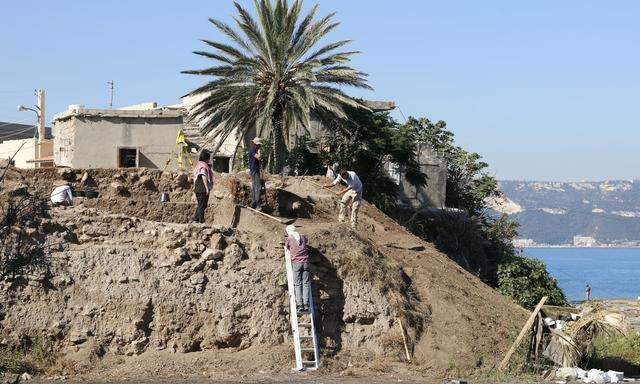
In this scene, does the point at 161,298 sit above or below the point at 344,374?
above

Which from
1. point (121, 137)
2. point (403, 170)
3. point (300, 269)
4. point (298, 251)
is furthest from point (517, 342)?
point (121, 137)

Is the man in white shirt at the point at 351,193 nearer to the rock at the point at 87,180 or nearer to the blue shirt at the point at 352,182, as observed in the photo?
the blue shirt at the point at 352,182

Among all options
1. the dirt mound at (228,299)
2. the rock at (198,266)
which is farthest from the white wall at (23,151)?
the rock at (198,266)

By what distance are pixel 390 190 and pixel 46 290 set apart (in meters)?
18.1

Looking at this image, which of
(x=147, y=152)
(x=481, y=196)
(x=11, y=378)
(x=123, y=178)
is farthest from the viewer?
(x=481, y=196)

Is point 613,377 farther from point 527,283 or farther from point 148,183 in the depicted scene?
point 148,183

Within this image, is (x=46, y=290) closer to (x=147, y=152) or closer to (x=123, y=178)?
(x=123, y=178)

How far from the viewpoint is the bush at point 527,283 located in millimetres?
34969

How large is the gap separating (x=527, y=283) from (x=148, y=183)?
13175 millimetres

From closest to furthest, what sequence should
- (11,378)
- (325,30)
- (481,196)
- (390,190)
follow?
(11,378) → (325,30) → (390,190) → (481,196)

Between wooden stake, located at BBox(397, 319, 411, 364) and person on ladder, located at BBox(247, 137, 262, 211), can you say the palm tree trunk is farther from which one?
wooden stake, located at BBox(397, 319, 411, 364)

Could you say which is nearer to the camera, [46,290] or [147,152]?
[46,290]

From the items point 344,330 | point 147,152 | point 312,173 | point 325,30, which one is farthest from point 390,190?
point 344,330

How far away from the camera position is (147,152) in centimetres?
4162
